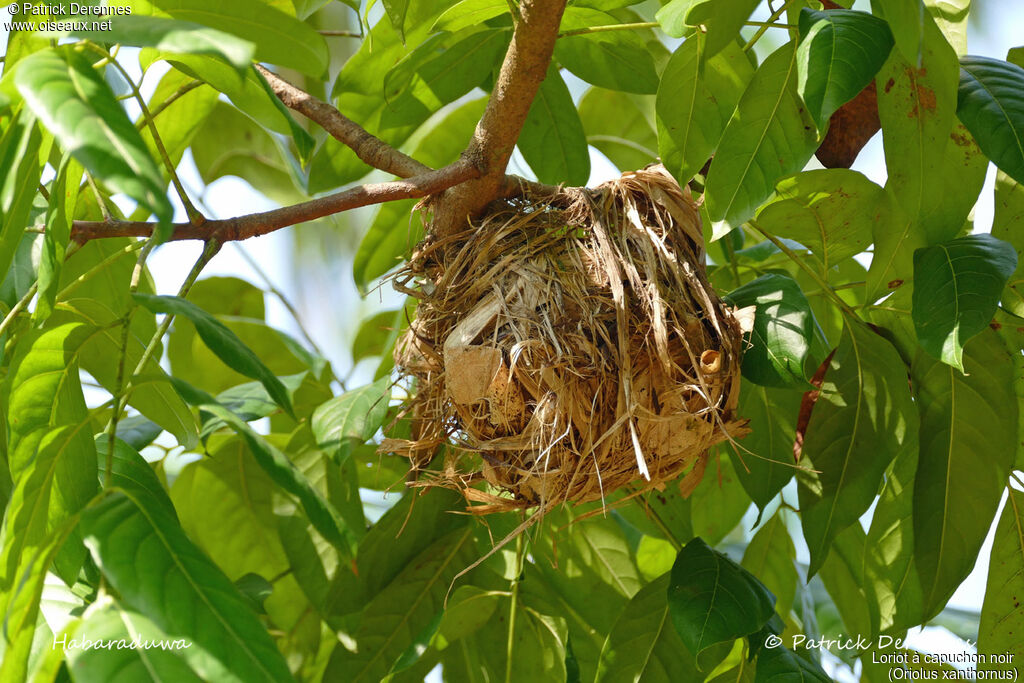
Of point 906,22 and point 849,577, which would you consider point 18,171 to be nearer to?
point 906,22

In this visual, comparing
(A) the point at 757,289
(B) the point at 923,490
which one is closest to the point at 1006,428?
(B) the point at 923,490

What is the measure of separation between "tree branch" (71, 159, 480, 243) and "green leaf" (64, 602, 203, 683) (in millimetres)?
346

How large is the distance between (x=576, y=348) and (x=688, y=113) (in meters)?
0.30

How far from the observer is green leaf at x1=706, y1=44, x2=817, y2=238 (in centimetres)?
87

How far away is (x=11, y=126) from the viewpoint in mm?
663

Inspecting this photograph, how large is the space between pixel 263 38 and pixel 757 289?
582 mm

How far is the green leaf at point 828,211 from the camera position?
3.18ft

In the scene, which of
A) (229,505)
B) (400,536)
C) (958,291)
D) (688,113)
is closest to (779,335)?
(958,291)

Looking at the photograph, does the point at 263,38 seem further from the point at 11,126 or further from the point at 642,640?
the point at 642,640

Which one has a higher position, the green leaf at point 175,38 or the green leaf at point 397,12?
the green leaf at point 397,12

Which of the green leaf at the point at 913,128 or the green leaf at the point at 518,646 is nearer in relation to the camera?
the green leaf at the point at 913,128

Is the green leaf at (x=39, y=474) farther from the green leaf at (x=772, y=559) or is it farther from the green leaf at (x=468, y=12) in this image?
the green leaf at (x=772, y=559)

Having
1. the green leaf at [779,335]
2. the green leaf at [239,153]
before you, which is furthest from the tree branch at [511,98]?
the green leaf at [239,153]

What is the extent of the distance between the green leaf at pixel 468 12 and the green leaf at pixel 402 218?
372 millimetres
